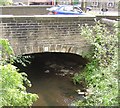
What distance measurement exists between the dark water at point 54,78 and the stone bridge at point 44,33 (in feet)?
7.25

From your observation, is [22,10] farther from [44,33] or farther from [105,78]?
[105,78]

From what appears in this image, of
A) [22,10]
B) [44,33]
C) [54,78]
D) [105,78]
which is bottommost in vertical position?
[54,78]

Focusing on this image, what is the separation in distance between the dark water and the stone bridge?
221 cm

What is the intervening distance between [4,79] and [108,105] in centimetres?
155

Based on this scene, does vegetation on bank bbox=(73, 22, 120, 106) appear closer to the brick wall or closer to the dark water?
the dark water

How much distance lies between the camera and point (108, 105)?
13.3 ft

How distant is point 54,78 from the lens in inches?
526

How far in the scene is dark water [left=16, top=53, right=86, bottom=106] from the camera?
36.0 ft

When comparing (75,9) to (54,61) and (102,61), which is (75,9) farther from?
(102,61)

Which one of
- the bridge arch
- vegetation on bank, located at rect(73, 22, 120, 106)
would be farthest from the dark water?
vegetation on bank, located at rect(73, 22, 120, 106)

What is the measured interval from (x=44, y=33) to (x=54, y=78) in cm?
473

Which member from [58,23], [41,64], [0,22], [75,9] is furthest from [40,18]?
[75,9]

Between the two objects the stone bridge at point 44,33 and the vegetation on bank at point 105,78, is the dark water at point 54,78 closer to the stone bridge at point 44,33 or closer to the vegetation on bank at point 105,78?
the stone bridge at point 44,33

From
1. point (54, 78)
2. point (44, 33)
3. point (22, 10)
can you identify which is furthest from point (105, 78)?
point (22, 10)
